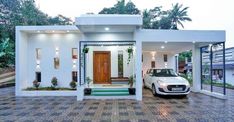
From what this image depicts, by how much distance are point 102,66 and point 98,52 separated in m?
1.01

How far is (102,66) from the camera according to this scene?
15.4 metres

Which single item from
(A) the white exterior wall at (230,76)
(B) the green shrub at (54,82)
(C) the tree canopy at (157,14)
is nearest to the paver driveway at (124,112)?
(B) the green shrub at (54,82)

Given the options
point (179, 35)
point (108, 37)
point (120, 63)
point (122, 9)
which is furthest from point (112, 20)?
point (122, 9)

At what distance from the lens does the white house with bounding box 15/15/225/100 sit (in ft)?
35.6

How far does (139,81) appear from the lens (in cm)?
1080

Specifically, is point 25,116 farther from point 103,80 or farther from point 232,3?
point 232,3

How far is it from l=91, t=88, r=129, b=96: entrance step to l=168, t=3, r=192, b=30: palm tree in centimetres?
2594

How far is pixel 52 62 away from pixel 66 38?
1.74 metres

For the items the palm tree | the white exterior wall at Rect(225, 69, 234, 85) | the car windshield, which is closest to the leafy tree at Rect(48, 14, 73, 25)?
the palm tree

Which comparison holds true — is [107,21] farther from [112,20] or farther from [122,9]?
[122,9]

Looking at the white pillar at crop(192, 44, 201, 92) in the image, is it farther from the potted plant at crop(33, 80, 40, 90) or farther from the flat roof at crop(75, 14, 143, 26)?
the potted plant at crop(33, 80, 40, 90)

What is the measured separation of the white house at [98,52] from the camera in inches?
427

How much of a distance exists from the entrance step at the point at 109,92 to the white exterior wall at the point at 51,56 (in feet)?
9.10

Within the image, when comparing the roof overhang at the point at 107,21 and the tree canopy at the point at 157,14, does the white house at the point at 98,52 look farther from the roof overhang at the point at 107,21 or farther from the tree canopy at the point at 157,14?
the tree canopy at the point at 157,14
